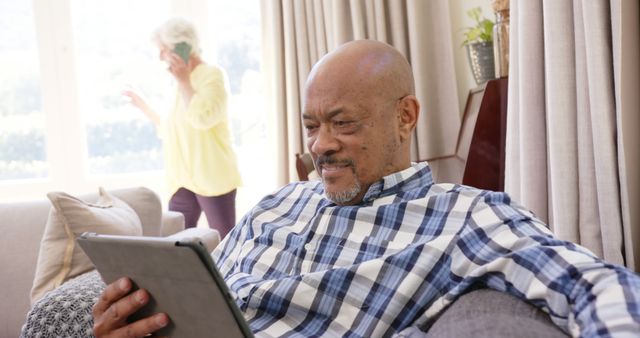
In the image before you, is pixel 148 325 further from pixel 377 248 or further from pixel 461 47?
pixel 461 47

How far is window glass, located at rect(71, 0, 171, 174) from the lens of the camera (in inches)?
161

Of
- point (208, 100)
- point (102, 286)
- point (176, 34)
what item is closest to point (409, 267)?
point (102, 286)

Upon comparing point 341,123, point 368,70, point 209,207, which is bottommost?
point 209,207

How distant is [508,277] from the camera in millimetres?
927

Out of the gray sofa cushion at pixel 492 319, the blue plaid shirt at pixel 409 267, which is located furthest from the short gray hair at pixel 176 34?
the gray sofa cushion at pixel 492 319

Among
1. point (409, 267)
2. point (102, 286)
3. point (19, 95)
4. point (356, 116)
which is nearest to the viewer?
point (409, 267)

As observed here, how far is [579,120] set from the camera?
5.68 feet

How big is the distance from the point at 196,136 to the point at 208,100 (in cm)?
23

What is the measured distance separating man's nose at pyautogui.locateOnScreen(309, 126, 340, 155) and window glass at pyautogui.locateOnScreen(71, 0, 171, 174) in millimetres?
2986

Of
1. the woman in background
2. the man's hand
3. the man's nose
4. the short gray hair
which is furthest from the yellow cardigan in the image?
the man's hand

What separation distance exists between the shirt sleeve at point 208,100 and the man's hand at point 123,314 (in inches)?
79.5

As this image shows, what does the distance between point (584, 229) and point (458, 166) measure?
115 centimetres

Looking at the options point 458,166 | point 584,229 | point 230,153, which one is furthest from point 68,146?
point 584,229

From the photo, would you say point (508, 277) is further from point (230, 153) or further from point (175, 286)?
point (230, 153)
